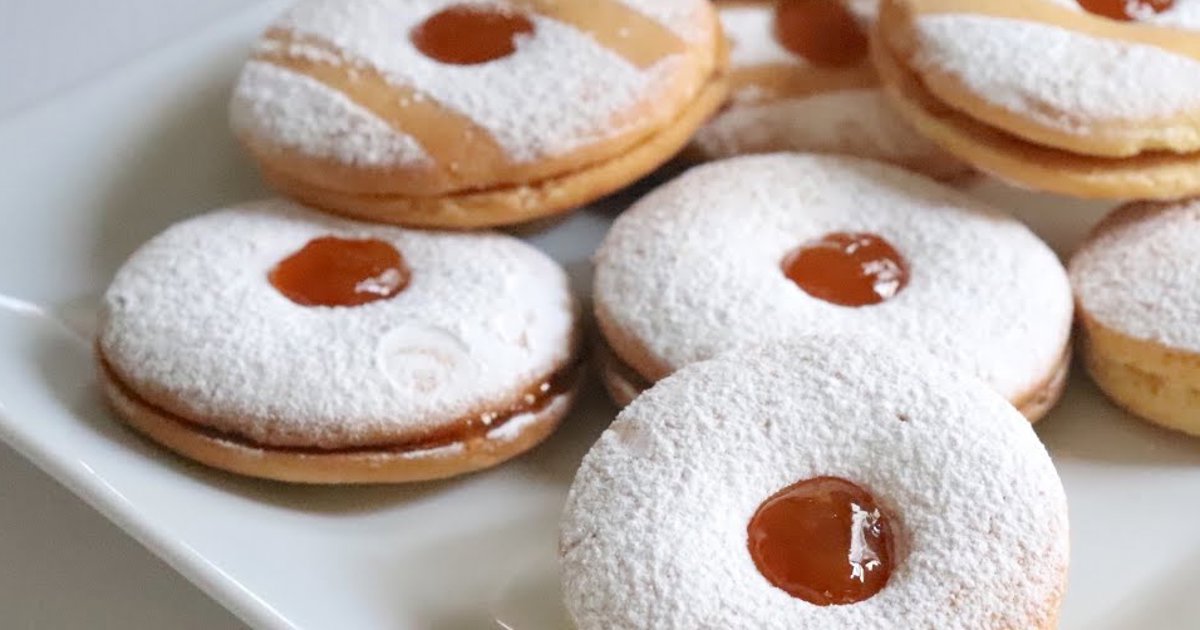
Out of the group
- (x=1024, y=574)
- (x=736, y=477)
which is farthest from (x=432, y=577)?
(x=1024, y=574)

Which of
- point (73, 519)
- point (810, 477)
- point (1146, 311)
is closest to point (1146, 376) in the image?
point (1146, 311)

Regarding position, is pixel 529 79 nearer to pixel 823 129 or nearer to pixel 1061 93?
pixel 823 129

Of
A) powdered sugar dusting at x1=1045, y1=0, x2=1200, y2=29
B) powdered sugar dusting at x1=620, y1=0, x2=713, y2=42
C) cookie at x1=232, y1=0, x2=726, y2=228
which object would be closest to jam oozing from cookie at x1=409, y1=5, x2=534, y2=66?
cookie at x1=232, y1=0, x2=726, y2=228

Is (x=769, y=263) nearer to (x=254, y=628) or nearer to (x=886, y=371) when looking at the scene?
(x=886, y=371)

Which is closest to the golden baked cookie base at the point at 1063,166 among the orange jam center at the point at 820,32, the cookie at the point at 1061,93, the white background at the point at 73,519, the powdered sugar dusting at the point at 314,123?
the cookie at the point at 1061,93

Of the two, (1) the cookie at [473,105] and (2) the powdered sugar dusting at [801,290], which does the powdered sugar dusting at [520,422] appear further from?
(1) the cookie at [473,105]
